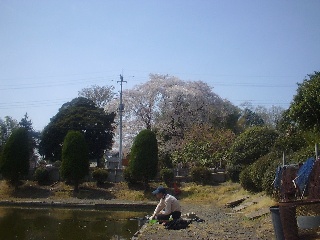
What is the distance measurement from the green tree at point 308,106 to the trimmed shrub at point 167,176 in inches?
456

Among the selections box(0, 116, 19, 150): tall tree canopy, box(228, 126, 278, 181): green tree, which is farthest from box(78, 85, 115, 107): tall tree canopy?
box(228, 126, 278, 181): green tree

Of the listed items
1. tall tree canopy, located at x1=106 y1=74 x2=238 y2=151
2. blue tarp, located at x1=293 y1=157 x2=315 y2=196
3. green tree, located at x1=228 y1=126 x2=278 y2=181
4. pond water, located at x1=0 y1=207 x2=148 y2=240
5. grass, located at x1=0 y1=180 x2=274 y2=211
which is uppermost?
tall tree canopy, located at x1=106 y1=74 x2=238 y2=151

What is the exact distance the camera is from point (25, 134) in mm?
26500

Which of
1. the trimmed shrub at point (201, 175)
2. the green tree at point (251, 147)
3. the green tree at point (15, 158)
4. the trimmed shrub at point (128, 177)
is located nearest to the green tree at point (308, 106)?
the green tree at point (251, 147)

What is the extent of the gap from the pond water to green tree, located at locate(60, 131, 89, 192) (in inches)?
223

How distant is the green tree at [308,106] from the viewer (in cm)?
1486

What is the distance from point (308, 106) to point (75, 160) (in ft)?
50.8

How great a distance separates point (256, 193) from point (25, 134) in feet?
52.8

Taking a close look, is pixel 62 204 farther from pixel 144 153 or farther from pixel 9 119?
pixel 9 119

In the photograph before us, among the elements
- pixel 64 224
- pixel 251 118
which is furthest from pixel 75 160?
pixel 251 118

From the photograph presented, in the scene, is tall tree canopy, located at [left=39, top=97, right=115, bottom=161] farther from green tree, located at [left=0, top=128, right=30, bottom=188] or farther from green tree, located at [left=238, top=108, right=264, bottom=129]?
green tree, located at [left=238, top=108, right=264, bottom=129]

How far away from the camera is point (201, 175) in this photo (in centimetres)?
2583

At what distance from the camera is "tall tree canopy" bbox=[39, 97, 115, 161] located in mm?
34062

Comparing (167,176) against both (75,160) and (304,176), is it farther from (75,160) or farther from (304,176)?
(304,176)
